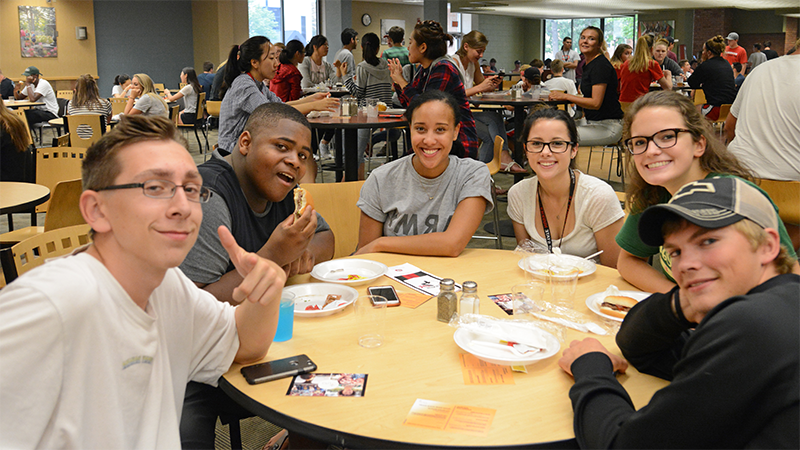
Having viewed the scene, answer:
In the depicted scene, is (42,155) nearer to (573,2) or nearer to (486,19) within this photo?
(573,2)

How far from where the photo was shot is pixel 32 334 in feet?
3.15

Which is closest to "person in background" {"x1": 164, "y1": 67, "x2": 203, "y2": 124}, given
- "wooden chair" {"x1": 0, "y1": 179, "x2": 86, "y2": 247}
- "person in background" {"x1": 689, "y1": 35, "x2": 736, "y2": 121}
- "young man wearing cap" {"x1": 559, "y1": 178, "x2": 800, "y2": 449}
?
"wooden chair" {"x1": 0, "y1": 179, "x2": 86, "y2": 247}

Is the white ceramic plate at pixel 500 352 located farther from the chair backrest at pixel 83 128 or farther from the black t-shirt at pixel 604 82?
the chair backrest at pixel 83 128

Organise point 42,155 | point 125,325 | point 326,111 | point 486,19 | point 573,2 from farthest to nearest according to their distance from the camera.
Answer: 1. point 486,19
2. point 573,2
3. point 326,111
4. point 42,155
5. point 125,325

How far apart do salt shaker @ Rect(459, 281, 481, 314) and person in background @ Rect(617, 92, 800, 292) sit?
1.95ft

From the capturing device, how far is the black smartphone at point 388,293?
5.83ft

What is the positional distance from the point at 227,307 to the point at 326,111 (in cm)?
408

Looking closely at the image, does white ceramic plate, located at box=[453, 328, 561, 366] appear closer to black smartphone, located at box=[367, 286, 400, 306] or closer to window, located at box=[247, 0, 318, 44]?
black smartphone, located at box=[367, 286, 400, 306]

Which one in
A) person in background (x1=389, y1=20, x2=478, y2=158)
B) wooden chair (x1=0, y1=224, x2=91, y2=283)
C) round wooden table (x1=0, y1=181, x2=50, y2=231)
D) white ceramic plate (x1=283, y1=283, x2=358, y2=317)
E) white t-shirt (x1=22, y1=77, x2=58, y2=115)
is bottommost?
white ceramic plate (x1=283, y1=283, x2=358, y2=317)

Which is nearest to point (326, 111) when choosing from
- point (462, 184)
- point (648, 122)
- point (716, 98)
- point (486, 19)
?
point (462, 184)

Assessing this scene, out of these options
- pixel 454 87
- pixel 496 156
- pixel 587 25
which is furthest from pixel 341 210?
pixel 587 25

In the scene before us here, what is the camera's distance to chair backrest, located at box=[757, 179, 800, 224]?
3.31 m

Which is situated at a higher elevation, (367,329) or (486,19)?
(486,19)

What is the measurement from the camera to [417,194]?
2602 millimetres
